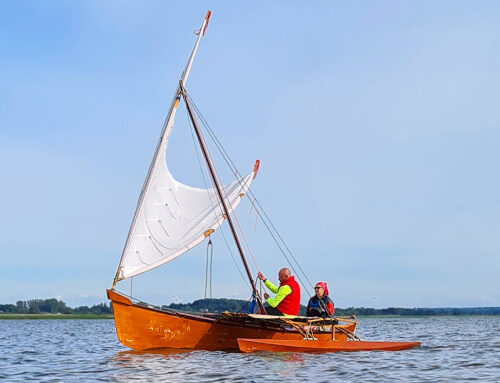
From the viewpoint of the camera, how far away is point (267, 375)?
17500 mm

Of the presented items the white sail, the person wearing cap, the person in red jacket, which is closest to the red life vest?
the person in red jacket

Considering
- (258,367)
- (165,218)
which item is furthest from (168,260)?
(258,367)

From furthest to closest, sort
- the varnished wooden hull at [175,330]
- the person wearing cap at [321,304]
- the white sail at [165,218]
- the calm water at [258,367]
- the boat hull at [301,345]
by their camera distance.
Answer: the person wearing cap at [321,304] < the white sail at [165,218] < the varnished wooden hull at [175,330] < the boat hull at [301,345] < the calm water at [258,367]

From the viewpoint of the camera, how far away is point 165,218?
78.2 ft

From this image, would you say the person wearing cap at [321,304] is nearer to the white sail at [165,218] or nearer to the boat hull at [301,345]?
the boat hull at [301,345]

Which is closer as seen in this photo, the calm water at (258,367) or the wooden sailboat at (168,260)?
the calm water at (258,367)

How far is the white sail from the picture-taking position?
2262 cm

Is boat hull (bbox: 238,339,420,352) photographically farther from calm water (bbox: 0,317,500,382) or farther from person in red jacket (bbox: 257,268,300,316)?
person in red jacket (bbox: 257,268,300,316)

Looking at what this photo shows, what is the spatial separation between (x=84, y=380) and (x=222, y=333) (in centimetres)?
600

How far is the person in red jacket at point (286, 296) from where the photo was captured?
74.7 feet

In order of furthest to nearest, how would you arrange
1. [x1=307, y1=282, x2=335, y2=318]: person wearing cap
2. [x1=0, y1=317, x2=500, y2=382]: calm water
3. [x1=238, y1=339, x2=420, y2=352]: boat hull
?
[x1=307, y1=282, x2=335, y2=318]: person wearing cap → [x1=238, y1=339, x2=420, y2=352]: boat hull → [x1=0, y1=317, x2=500, y2=382]: calm water

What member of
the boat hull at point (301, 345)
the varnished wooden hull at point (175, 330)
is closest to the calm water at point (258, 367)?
the boat hull at point (301, 345)

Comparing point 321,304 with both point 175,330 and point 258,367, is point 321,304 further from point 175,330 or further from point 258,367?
point 258,367

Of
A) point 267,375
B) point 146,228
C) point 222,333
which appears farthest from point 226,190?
point 267,375
